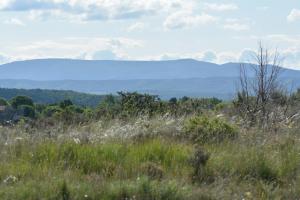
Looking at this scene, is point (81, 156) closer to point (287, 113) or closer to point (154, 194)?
point (154, 194)

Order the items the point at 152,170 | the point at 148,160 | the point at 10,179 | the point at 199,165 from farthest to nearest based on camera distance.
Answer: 1. the point at 148,160
2. the point at 199,165
3. the point at 152,170
4. the point at 10,179

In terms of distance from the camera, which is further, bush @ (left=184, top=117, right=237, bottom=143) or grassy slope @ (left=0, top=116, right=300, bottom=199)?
bush @ (left=184, top=117, right=237, bottom=143)

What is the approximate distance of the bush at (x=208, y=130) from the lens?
27.1 ft

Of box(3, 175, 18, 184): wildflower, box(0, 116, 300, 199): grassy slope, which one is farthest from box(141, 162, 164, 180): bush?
box(3, 175, 18, 184): wildflower

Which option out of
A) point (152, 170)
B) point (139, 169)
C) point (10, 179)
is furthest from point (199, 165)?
point (10, 179)

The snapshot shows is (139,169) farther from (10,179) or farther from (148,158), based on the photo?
(10,179)

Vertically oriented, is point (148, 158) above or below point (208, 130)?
below

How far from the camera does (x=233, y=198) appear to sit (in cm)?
585

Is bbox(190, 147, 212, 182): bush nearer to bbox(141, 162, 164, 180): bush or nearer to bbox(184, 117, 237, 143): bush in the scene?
bbox(141, 162, 164, 180): bush

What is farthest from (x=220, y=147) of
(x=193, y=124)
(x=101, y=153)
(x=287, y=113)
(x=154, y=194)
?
(x=287, y=113)

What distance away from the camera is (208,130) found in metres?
8.46

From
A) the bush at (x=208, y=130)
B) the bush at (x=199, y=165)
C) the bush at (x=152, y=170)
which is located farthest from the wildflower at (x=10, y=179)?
the bush at (x=208, y=130)

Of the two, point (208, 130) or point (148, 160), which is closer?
point (148, 160)

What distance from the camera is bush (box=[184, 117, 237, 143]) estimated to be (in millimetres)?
8258
